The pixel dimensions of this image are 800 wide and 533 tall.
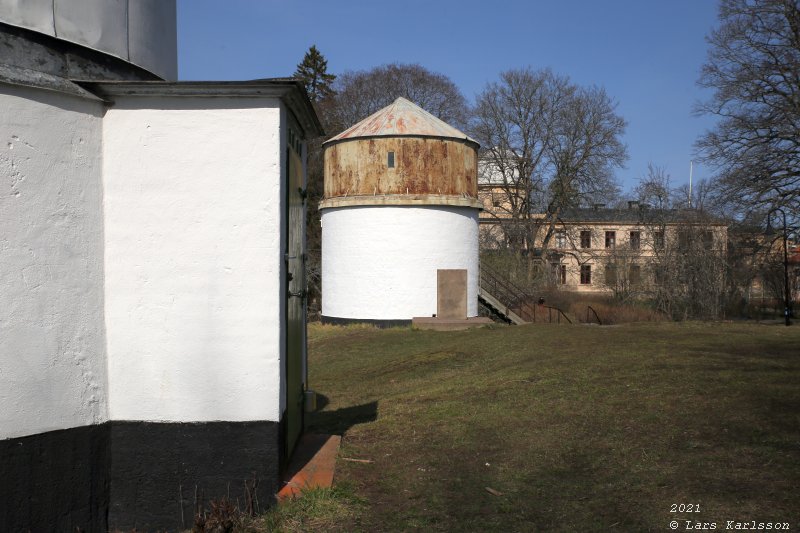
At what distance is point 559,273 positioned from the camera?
49.9 metres

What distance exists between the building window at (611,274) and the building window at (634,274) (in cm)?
113

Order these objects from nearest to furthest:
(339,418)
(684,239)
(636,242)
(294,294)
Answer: (294,294) < (339,418) < (684,239) < (636,242)

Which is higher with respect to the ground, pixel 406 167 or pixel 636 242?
pixel 406 167

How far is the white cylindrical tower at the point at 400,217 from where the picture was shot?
76.2 ft

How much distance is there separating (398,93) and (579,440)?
40511mm

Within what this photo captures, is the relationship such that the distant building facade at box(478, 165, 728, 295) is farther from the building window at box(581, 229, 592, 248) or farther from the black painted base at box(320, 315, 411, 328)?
the black painted base at box(320, 315, 411, 328)

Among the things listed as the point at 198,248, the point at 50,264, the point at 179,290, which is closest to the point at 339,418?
the point at 179,290

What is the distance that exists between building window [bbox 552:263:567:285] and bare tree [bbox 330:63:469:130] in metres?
10.9

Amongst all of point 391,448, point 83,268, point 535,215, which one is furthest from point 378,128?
point 535,215

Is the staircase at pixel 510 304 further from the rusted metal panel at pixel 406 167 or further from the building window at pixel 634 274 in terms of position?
the building window at pixel 634 274

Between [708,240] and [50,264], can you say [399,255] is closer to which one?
[708,240]

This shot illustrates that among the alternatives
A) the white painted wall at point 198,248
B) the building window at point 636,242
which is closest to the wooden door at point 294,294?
the white painted wall at point 198,248

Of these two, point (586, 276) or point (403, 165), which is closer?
point (403, 165)

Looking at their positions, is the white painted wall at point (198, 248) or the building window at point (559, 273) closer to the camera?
the white painted wall at point (198, 248)
